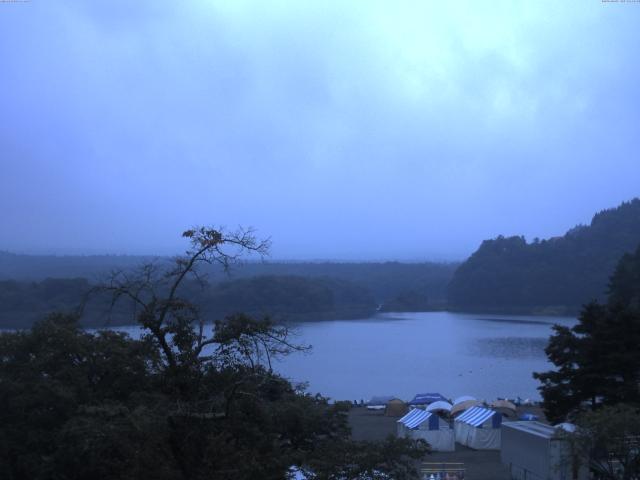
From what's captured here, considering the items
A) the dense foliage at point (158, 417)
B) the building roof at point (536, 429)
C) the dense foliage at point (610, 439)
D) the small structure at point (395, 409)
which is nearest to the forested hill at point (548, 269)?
the small structure at point (395, 409)

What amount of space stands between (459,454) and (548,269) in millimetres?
42196

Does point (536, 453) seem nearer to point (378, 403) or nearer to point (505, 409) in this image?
point (505, 409)

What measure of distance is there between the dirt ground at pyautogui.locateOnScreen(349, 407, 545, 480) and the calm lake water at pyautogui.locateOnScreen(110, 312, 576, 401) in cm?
193

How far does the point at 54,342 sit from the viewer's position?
20.2ft

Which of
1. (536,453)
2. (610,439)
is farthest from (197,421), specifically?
(536,453)

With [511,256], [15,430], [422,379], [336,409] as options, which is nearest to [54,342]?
[15,430]

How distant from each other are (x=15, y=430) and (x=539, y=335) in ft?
97.6

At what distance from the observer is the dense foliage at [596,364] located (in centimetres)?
947

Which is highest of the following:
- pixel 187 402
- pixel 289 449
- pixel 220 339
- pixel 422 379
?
pixel 220 339

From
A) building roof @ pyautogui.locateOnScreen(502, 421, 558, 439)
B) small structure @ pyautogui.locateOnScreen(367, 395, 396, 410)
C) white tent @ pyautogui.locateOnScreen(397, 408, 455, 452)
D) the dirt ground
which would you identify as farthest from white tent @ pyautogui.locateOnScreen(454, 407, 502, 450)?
small structure @ pyautogui.locateOnScreen(367, 395, 396, 410)

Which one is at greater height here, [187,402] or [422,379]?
[187,402]

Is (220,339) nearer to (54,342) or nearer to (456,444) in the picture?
(54,342)

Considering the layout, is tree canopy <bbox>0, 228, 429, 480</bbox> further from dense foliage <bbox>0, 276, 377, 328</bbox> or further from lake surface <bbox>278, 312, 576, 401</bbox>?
lake surface <bbox>278, 312, 576, 401</bbox>

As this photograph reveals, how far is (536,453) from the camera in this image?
8.27 metres
